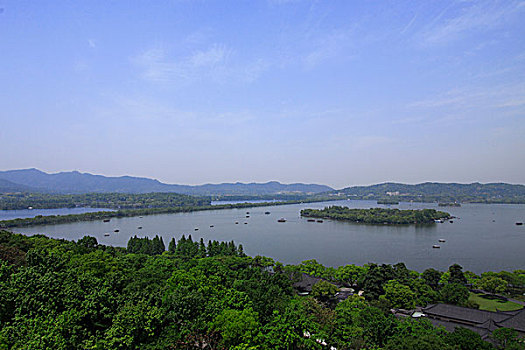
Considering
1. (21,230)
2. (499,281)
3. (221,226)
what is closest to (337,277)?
(499,281)

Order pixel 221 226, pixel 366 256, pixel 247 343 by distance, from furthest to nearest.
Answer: pixel 221 226
pixel 366 256
pixel 247 343

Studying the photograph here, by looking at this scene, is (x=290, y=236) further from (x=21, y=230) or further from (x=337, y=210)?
(x=21, y=230)

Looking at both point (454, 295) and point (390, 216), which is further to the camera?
point (390, 216)

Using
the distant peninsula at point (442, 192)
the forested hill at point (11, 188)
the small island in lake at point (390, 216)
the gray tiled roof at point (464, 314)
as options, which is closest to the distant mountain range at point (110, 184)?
the forested hill at point (11, 188)

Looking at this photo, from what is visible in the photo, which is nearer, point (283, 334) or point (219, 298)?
point (283, 334)

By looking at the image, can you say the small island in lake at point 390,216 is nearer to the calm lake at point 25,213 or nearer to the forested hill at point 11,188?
the calm lake at point 25,213

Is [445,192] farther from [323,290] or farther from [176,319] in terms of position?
[176,319]

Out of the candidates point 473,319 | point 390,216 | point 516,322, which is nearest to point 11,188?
point 390,216

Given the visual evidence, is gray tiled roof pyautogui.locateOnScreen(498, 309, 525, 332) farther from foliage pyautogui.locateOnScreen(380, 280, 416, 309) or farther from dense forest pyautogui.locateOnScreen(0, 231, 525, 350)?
foliage pyautogui.locateOnScreen(380, 280, 416, 309)

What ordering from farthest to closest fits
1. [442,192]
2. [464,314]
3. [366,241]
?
[442,192], [366,241], [464,314]
